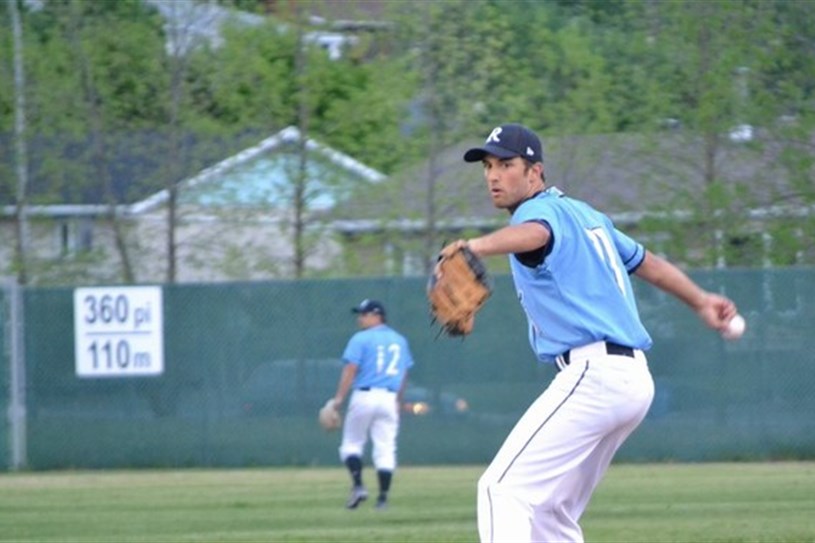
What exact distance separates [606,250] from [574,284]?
24 centimetres

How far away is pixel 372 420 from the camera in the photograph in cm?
1501

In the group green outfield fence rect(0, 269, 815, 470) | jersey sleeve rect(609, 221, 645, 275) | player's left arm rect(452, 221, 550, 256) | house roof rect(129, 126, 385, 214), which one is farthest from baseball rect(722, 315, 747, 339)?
house roof rect(129, 126, 385, 214)

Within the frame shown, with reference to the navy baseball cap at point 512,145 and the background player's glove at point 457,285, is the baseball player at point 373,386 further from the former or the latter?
the background player's glove at point 457,285

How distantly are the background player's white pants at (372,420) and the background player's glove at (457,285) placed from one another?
9.18 m

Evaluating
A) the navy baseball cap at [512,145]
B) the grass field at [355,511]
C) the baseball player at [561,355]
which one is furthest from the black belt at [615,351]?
the grass field at [355,511]

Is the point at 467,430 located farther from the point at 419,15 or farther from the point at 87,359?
the point at 419,15

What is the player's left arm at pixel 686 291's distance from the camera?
6301mm

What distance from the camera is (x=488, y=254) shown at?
5.40 m

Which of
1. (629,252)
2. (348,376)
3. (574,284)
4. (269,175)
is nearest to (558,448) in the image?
(574,284)

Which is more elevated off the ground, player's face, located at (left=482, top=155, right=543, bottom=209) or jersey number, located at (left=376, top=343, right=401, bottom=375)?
player's face, located at (left=482, top=155, right=543, bottom=209)

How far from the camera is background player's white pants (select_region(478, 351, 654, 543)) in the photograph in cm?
575

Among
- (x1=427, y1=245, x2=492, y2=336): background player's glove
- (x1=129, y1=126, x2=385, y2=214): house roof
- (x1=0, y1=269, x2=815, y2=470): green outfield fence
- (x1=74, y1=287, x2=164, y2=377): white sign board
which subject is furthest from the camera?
(x1=129, y1=126, x2=385, y2=214): house roof

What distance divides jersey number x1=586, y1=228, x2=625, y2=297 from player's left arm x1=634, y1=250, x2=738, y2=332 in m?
0.37

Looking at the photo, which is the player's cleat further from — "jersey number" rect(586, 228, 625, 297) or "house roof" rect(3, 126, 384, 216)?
"house roof" rect(3, 126, 384, 216)
